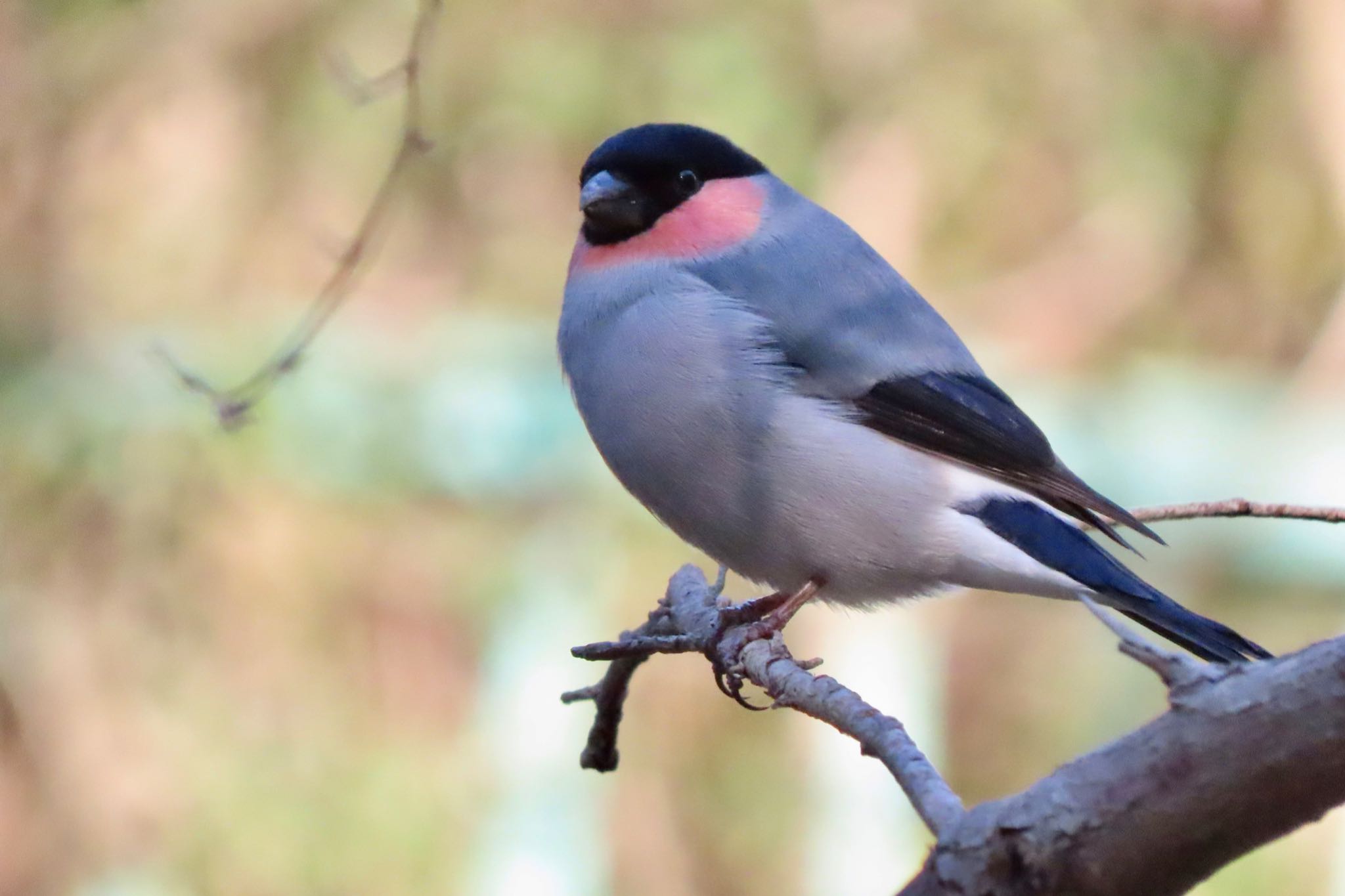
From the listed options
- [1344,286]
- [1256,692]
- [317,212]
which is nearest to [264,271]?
[317,212]

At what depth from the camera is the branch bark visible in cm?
98

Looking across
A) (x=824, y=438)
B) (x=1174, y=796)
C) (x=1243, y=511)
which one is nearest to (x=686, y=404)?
(x=824, y=438)

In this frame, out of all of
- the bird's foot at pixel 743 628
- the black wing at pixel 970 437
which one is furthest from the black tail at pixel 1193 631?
the bird's foot at pixel 743 628

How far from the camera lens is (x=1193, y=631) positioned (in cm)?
207

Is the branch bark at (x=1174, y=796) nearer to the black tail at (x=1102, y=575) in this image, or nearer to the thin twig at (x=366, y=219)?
the black tail at (x=1102, y=575)

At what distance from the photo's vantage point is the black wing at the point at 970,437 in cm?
229

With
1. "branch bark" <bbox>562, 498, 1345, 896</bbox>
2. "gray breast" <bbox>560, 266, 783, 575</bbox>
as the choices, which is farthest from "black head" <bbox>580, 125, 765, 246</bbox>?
"branch bark" <bbox>562, 498, 1345, 896</bbox>

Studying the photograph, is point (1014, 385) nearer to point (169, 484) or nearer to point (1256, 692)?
point (169, 484)

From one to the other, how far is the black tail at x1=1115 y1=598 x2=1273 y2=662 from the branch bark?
970 millimetres

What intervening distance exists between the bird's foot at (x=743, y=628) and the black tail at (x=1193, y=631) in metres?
0.51

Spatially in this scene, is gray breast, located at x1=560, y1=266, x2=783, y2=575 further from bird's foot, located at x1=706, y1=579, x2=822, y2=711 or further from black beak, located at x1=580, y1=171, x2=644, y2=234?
black beak, located at x1=580, y1=171, x2=644, y2=234

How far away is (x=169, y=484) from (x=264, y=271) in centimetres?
109

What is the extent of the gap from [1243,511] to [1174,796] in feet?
2.85

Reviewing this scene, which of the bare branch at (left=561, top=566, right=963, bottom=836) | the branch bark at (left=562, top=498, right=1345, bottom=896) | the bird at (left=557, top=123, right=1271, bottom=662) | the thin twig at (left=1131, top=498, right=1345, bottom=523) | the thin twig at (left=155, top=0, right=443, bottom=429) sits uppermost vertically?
the thin twig at (left=155, top=0, right=443, bottom=429)
